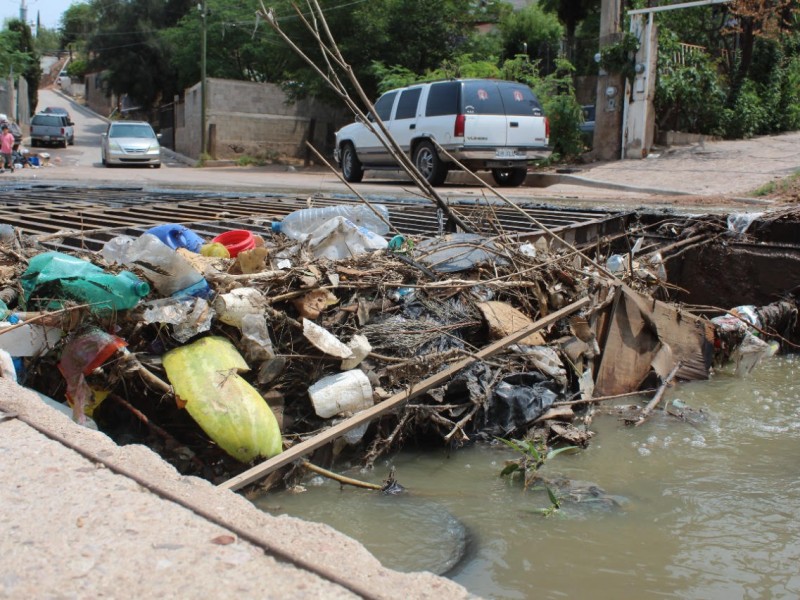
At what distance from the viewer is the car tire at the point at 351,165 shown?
52.2 feet

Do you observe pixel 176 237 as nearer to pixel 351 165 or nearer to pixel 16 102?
pixel 351 165

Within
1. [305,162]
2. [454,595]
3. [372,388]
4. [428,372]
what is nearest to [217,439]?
[372,388]

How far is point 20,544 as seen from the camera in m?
1.73

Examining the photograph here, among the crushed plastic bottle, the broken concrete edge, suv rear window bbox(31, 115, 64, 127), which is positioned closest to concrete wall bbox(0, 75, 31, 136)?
suv rear window bbox(31, 115, 64, 127)

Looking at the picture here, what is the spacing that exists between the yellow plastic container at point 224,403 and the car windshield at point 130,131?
2515 cm

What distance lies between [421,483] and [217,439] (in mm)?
1004

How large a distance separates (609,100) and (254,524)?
17.0m

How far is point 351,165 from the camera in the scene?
1606 centimetres

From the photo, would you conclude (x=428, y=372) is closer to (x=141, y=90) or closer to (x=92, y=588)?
(x=92, y=588)

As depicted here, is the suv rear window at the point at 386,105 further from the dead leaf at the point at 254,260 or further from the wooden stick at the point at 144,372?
the wooden stick at the point at 144,372

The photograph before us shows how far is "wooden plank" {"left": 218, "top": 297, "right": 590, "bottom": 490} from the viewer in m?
2.94

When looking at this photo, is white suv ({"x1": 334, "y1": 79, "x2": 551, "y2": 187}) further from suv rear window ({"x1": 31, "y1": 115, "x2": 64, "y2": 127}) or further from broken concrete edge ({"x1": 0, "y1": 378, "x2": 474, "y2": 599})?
suv rear window ({"x1": 31, "y1": 115, "x2": 64, "y2": 127})

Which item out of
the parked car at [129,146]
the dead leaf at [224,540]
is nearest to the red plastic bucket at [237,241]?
the dead leaf at [224,540]

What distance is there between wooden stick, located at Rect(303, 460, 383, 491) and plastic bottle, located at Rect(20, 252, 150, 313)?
1.08m
